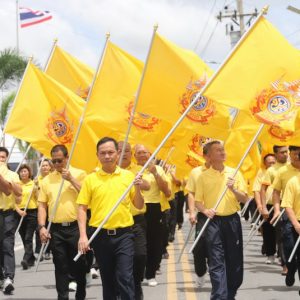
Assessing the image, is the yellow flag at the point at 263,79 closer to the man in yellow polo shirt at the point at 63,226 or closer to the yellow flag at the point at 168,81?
the yellow flag at the point at 168,81

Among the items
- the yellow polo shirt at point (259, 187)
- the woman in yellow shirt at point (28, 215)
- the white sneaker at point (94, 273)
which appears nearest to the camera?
the white sneaker at point (94, 273)

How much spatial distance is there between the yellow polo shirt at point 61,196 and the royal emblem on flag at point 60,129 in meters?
1.77

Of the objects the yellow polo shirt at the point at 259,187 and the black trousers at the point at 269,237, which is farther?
the black trousers at the point at 269,237

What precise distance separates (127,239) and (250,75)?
8.12 feet

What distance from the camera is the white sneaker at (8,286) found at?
1008 cm

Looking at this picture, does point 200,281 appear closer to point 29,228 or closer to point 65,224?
point 65,224

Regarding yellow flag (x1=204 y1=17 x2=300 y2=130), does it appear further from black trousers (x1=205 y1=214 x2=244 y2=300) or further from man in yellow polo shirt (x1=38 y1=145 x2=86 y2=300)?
man in yellow polo shirt (x1=38 y1=145 x2=86 y2=300)

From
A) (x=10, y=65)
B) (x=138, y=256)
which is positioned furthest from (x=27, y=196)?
(x=10, y=65)

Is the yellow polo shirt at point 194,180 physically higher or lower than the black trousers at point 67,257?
higher

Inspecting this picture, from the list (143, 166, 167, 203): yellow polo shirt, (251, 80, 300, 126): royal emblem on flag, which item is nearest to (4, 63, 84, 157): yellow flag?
(143, 166, 167, 203): yellow polo shirt

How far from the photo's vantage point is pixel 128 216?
7.30 meters

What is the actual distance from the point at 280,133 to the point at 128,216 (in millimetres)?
3291

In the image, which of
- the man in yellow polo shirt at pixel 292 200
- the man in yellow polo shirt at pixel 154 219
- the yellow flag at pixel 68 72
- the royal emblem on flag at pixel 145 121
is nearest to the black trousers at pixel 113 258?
the man in yellow polo shirt at pixel 292 200

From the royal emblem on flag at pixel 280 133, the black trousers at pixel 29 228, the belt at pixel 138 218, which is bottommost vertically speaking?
the black trousers at pixel 29 228
